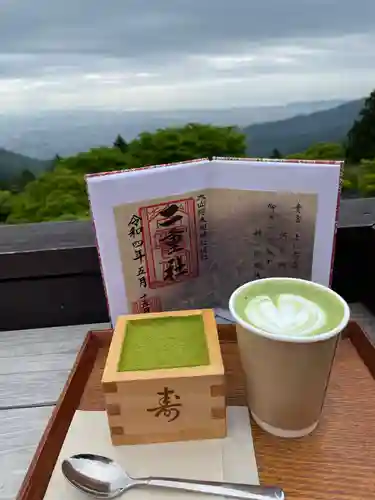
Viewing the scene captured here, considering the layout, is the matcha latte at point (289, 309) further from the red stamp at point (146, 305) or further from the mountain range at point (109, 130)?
the mountain range at point (109, 130)

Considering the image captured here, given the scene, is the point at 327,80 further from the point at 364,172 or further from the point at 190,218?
the point at 190,218

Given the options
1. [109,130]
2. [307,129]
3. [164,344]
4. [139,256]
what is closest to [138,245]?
[139,256]

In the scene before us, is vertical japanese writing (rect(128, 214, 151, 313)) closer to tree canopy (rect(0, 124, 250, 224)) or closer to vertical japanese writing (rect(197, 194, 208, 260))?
vertical japanese writing (rect(197, 194, 208, 260))

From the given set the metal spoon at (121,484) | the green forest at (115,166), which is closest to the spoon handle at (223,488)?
the metal spoon at (121,484)

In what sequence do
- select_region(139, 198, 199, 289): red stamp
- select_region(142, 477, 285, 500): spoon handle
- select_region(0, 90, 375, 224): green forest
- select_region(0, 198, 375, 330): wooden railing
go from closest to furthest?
1. select_region(142, 477, 285, 500): spoon handle
2. select_region(139, 198, 199, 289): red stamp
3. select_region(0, 198, 375, 330): wooden railing
4. select_region(0, 90, 375, 224): green forest

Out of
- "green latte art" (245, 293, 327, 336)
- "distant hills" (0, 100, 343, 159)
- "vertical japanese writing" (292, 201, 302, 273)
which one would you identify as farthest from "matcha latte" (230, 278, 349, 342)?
"distant hills" (0, 100, 343, 159)

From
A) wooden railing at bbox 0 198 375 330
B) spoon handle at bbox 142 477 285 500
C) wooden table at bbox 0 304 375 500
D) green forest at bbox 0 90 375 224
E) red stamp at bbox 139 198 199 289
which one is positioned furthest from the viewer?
green forest at bbox 0 90 375 224
